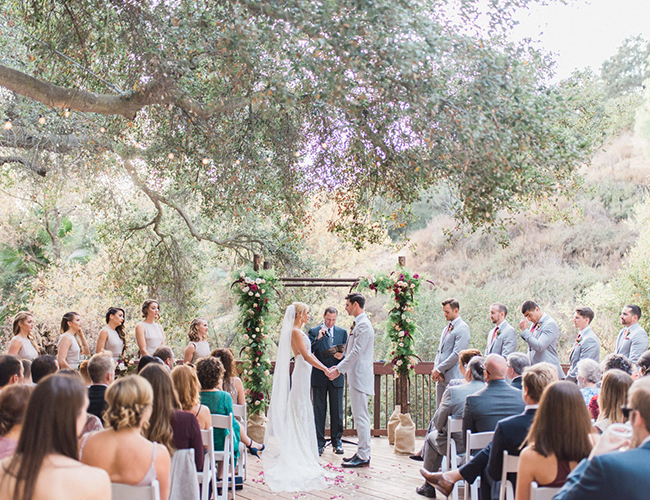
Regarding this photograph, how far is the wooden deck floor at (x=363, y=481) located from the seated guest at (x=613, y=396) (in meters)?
2.18

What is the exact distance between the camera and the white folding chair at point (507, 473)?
291cm

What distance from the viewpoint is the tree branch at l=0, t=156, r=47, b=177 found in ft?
26.1

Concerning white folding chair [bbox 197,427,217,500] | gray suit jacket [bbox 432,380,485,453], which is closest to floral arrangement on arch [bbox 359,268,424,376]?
gray suit jacket [bbox 432,380,485,453]

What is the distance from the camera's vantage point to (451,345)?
6004mm

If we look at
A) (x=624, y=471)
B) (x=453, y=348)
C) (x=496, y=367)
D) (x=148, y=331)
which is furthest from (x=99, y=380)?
(x=453, y=348)

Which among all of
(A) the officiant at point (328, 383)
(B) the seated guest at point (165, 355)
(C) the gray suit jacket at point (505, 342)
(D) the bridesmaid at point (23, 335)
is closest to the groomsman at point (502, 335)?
(C) the gray suit jacket at point (505, 342)

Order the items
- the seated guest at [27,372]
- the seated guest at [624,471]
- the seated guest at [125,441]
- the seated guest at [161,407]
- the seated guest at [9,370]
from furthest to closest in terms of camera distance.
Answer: the seated guest at [27,372] < the seated guest at [9,370] < the seated guest at [161,407] < the seated guest at [125,441] < the seated guest at [624,471]

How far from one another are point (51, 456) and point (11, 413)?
846 mm

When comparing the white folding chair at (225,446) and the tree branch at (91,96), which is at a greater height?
the tree branch at (91,96)

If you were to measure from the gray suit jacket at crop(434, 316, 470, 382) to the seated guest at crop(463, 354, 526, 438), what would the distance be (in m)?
2.15

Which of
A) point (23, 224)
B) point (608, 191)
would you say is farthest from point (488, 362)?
point (608, 191)

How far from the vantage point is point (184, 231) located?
1059 centimetres

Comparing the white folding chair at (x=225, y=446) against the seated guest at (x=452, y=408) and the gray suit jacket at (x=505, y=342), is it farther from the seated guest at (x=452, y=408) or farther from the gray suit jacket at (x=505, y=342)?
the gray suit jacket at (x=505, y=342)

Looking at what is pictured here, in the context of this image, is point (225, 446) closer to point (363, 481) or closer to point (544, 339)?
point (363, 481)
